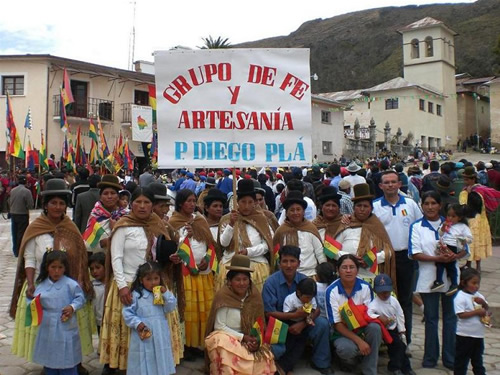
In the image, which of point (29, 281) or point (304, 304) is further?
point (304, 304)

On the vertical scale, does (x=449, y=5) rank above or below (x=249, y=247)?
above

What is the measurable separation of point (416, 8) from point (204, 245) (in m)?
132

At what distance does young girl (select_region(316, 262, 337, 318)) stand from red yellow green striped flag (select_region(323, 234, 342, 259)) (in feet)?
0.41

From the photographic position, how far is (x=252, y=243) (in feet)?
17.6

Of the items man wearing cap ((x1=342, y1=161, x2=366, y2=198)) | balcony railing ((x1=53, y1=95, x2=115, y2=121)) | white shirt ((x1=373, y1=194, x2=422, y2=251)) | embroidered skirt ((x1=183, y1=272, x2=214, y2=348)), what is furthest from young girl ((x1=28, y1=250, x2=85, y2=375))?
balcony railing ((x1=53, y1=95, x2=115, y2=121))

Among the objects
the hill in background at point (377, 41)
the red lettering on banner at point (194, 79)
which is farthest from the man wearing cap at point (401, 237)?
the hill in background at point (377, 41)

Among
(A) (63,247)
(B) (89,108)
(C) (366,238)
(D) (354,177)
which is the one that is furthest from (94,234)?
(B) (89,108)

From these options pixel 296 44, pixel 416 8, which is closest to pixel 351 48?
pixel 296 44

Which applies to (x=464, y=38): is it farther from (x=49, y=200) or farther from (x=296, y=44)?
(x=49, y=200)

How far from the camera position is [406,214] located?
18.3ft

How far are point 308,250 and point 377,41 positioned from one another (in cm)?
10371

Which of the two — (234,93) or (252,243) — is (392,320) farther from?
(234,93)

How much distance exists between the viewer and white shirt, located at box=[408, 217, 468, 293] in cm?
518

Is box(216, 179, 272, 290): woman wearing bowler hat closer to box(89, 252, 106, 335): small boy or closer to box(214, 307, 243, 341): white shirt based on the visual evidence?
box(214, 307, 243, 341): white shirt
